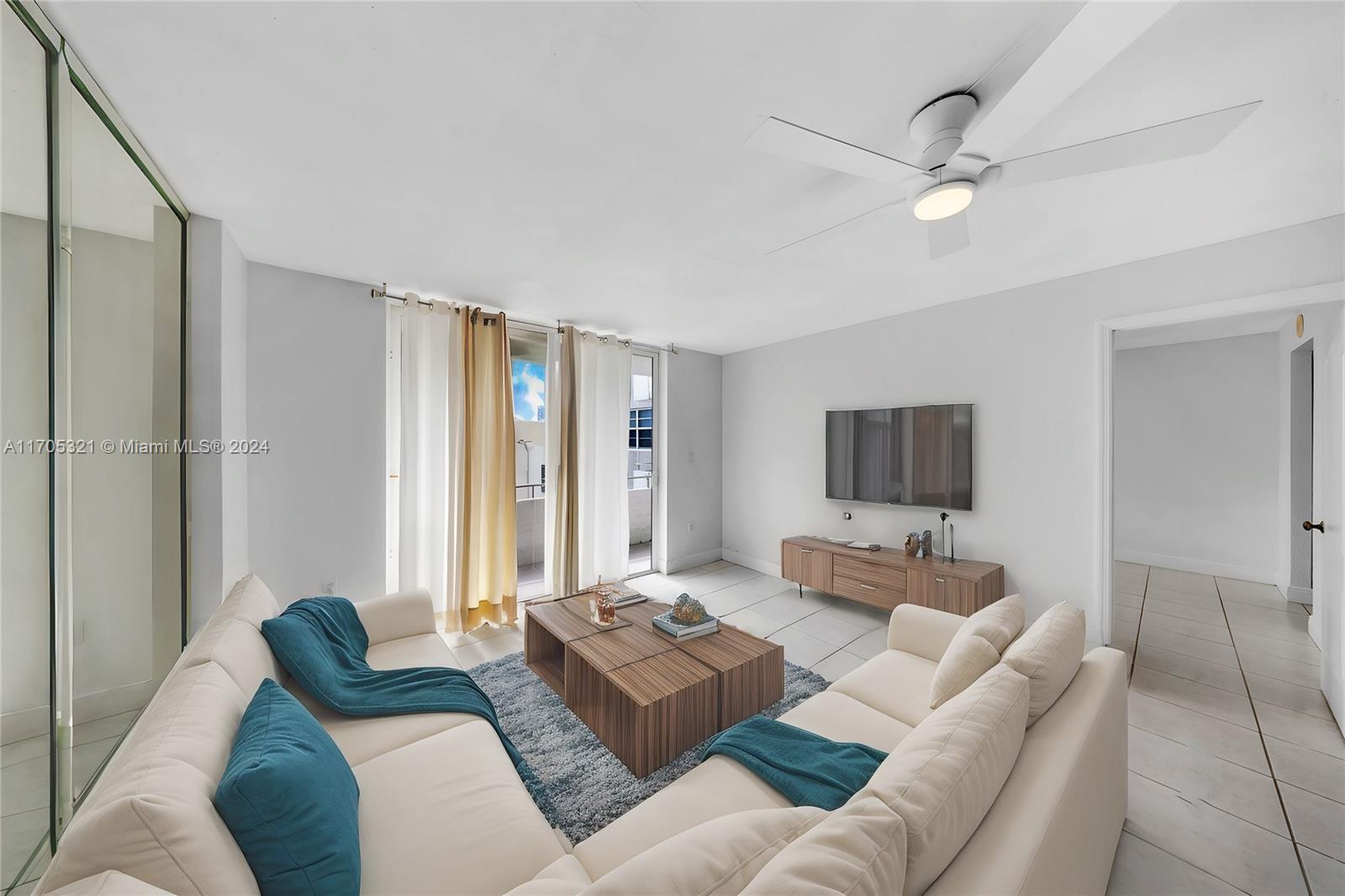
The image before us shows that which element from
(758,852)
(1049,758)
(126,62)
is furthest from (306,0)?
(1049,758)

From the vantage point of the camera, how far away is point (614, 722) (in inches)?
81.0

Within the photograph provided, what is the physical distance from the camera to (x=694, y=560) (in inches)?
208

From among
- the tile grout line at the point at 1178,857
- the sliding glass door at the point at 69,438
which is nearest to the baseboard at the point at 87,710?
the sliding glass door at the point at 69,438

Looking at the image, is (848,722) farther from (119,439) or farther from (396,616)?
(119,439)

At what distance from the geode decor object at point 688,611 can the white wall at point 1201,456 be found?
4.14 meters

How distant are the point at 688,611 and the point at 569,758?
851 mm

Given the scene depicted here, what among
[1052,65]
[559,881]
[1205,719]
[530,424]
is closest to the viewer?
[559,881]

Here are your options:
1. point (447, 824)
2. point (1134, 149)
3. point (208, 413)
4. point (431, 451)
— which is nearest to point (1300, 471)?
point (1134, 149)

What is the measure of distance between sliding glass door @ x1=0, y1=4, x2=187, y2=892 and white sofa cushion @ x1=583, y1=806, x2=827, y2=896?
59.1 inches

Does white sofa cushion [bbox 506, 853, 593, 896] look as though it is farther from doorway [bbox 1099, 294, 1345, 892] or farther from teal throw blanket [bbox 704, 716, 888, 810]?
doorway [bbox 1099, 294, 1345, 892]

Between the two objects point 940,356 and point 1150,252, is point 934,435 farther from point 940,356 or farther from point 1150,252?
point 1150,252

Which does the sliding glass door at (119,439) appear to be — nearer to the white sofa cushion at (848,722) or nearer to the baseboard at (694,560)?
the white sofa cushion at (848,722)

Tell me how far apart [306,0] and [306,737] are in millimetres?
1780

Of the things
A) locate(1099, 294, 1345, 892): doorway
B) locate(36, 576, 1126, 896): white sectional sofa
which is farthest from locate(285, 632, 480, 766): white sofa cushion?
locate(1099, 294, 1345, 892): doorway
